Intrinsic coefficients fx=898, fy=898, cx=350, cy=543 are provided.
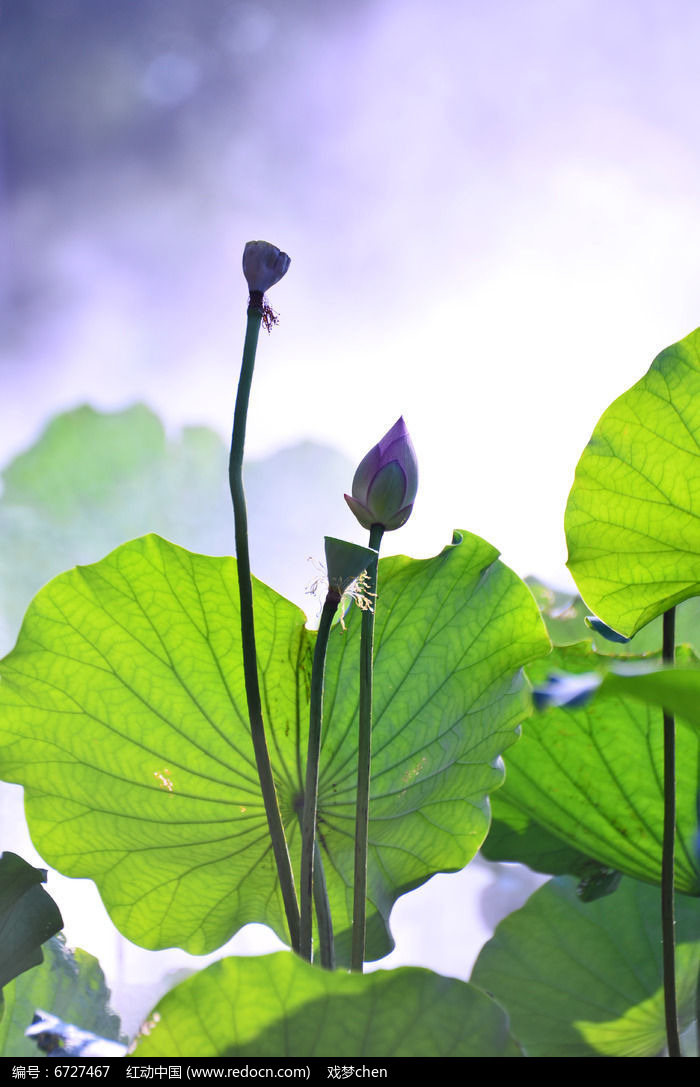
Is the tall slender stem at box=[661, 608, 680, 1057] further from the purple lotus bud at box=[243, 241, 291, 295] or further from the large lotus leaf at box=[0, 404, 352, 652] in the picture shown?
the large lotus leaf at box=[0, 404, 352, 652]

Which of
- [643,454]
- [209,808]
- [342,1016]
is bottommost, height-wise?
[342,1016]

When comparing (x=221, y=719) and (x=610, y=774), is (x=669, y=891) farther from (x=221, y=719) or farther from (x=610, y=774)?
(x=221, y=719)

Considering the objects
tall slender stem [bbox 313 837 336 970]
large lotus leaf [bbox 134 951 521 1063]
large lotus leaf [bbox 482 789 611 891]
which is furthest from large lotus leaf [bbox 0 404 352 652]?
large lotus leaf [bbox 134 951 521 1063]

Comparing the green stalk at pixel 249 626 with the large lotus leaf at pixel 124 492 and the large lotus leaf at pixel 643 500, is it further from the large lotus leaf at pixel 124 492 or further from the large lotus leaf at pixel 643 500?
the large lotus leaf at pixel 124 492

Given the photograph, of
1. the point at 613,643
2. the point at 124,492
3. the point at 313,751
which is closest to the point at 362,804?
the point at 313,751

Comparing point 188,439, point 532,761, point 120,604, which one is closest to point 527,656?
point 532,761

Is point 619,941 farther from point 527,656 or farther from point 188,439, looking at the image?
point 188,439
